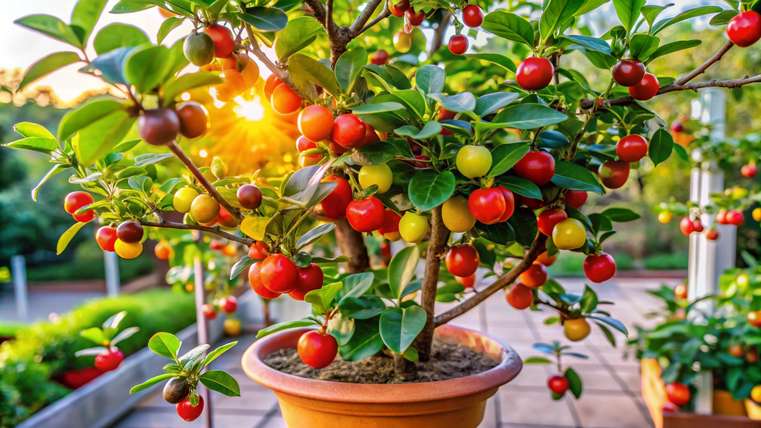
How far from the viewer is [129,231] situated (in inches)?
24.9

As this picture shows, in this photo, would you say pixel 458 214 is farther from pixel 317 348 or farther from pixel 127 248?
pixel 127 248

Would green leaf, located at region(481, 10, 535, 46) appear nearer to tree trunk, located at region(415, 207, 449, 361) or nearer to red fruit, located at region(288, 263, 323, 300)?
tree trunk, located at region(415, 207, 449, 361)

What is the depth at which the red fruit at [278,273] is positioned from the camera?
604 millimetres

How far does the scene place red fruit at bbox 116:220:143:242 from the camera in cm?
63

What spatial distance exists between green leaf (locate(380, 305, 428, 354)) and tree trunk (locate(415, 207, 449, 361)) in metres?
0.09

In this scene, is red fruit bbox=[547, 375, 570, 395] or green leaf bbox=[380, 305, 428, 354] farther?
red fruit bbox=[547, 375, 570, 395]

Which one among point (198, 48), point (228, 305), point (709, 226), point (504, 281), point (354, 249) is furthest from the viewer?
point (709, 226)

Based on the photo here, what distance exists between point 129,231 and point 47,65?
254 millimetres

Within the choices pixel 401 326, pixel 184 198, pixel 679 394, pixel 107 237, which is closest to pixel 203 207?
pixel 184 198

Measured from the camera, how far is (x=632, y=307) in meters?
3.91

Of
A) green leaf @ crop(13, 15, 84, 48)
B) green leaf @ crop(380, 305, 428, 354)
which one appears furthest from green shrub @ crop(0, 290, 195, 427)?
green leaf @ crop(13, 15, 84, 48)

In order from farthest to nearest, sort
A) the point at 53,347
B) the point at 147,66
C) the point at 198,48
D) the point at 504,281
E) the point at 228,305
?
the point at 53,347, the point at 228,305, the point at 504,281, the point at 198,48, the point at 147,66

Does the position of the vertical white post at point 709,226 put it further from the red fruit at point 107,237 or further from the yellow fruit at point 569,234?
the red fruit at point 107,237

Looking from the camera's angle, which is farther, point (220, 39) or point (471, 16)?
point (471, 16)
